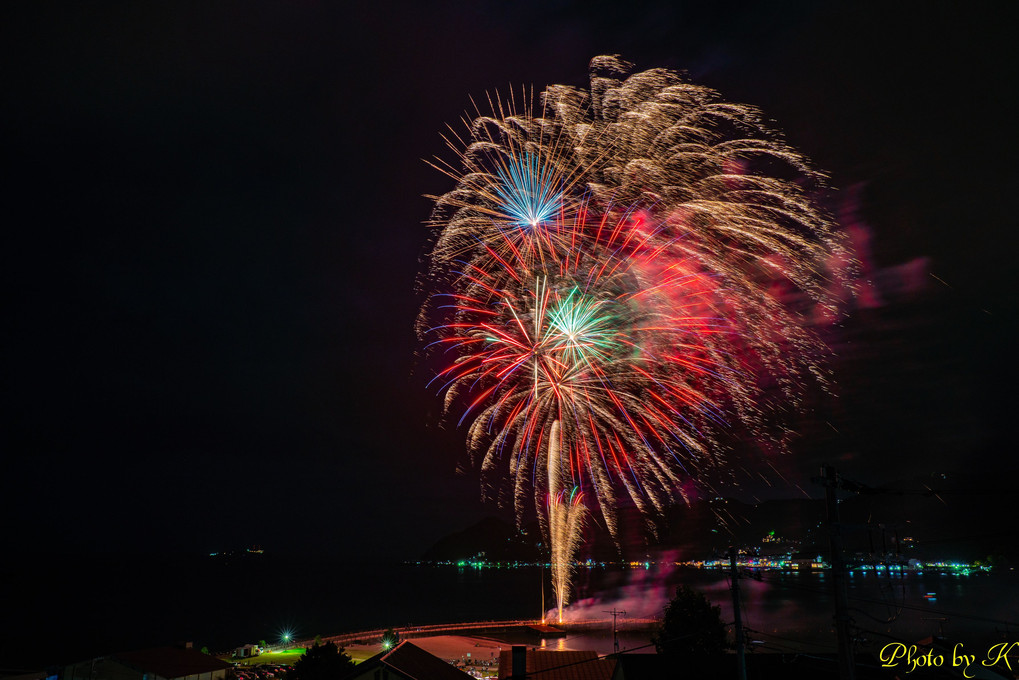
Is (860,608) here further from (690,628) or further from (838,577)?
(838,577)

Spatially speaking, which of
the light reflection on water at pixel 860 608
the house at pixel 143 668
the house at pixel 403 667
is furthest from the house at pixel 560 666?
the house at pixel 143 668

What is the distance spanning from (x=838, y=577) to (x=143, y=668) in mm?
35974

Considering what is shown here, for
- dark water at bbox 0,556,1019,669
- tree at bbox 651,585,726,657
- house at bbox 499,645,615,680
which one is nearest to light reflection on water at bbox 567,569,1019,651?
dark water at bbox 0,556,1019,669

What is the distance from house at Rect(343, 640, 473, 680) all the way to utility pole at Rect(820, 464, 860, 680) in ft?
47.0

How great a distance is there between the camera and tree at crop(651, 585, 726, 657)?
109 feet

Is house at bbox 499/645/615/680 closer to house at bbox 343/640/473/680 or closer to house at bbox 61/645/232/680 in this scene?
house at bbox 343/640/473/680

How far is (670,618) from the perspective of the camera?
1412 inches

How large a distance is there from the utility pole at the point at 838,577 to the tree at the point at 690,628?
74.4 feet

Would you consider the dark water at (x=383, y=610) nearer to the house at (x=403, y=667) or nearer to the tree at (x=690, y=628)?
the tree at (x=690, y=628)

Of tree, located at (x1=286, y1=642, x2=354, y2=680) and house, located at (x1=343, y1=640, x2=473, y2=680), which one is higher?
house, located at (x1=343, y1=640, x2=473, y2=680)

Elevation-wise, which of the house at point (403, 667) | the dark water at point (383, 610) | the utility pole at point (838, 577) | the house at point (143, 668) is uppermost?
the utility pole at point (838, 577)

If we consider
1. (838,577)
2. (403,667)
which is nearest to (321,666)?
(403,667)

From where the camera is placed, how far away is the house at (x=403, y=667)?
68.6 ft

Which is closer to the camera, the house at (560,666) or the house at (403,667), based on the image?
the house at (403,667)
